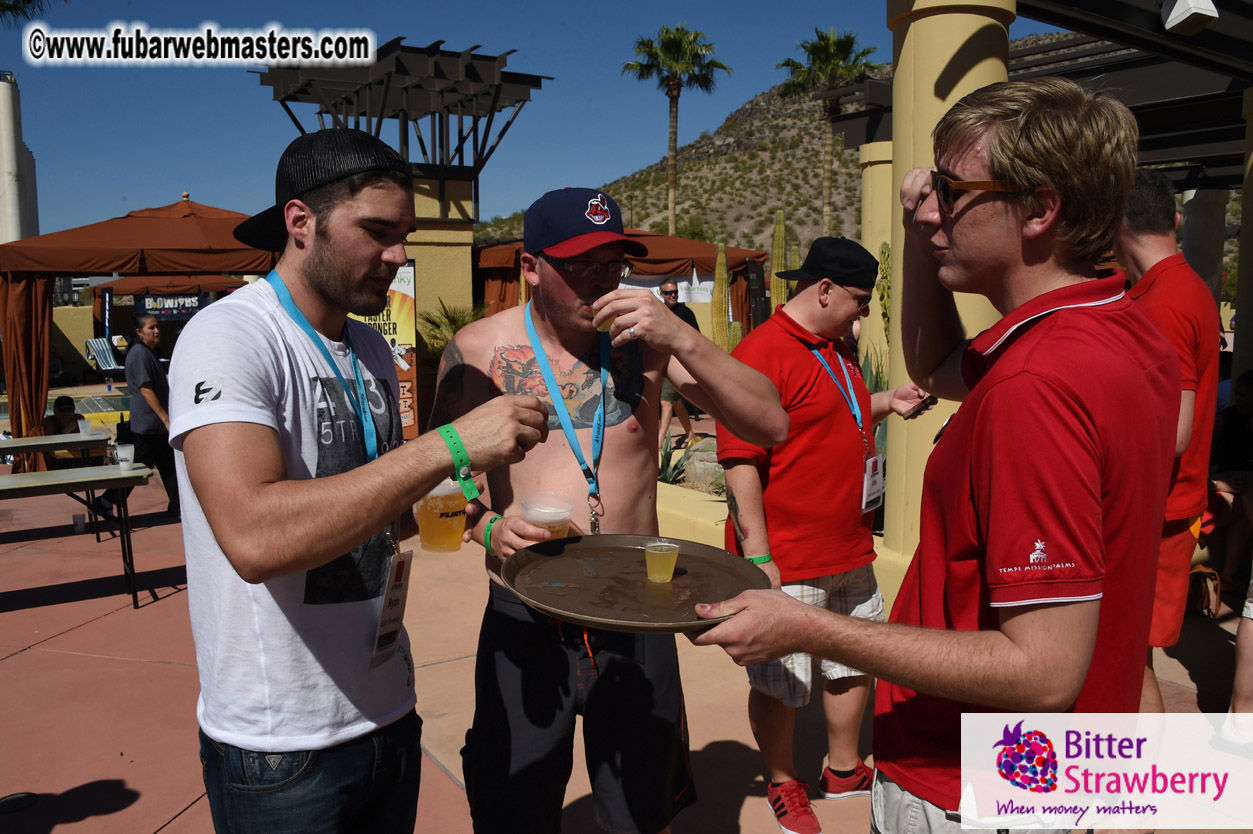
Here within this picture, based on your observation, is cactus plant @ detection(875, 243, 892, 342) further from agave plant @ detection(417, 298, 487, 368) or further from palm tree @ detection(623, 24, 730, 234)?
palm tree @ detection(623, 24, 730, 234)

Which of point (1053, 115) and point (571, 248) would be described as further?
point (571, 248)

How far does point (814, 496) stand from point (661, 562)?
1.58 meters

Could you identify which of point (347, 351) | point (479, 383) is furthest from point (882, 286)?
point (347, 351)

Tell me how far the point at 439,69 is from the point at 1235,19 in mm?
13074

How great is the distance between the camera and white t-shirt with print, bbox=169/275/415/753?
1658 millimetres

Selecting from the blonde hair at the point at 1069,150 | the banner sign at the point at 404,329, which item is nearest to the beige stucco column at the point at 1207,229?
the banner sign at the point at 404,329

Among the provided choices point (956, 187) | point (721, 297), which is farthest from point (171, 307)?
point (956, 187)

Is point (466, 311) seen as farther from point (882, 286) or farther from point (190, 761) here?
point (190, 761)

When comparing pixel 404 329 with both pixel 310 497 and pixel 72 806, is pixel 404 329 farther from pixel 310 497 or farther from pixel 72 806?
pixel 310 497

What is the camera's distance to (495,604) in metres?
2.49

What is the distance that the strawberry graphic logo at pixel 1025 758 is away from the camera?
4.80 ft

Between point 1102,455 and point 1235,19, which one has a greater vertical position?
point 1235,19

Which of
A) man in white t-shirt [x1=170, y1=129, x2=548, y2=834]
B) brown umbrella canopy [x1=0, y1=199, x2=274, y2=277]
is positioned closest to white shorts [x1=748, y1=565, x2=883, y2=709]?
man in white t-shirt [x1=170, y1=129, x2=548, y2=834]

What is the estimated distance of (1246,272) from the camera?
616cm
